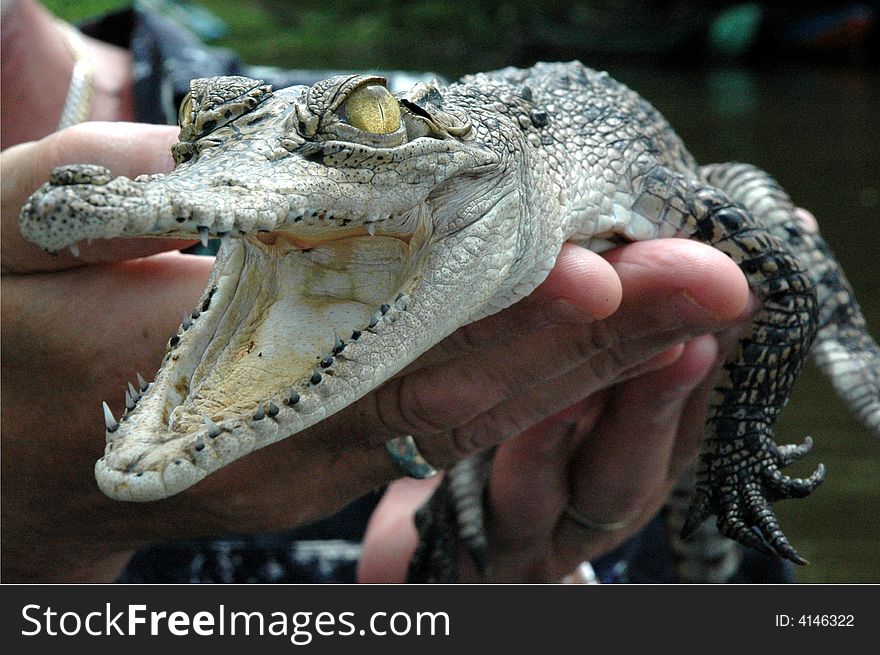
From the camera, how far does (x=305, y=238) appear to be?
150 centimetres

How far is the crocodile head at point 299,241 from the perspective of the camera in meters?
1.24

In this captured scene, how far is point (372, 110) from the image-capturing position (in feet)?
4.75

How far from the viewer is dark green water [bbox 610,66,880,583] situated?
12.6ft

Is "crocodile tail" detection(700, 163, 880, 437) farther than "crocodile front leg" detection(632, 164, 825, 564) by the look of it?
Yes

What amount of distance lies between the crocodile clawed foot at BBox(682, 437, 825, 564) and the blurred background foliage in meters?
8.78

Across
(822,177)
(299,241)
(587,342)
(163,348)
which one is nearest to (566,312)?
(587,342)

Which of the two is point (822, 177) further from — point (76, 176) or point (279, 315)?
point (76, 176)

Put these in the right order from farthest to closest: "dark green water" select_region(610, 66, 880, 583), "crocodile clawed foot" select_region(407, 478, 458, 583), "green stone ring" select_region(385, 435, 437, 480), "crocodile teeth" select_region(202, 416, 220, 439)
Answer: "dark green water" select_region(610, 66, 880, 583)
"crocodile clawed foot" select_region(407, 478, 458, 583)
"green stone ring" select_region(385, 435, 437, 480)
"crocodile teeth" select_region(202, 416, 220, 439)

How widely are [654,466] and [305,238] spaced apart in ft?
3.69

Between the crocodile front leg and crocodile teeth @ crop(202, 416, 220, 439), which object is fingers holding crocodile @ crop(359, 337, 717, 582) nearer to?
the crocodile front leg

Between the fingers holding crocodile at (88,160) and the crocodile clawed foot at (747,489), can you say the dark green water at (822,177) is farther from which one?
the fingers holding crocodile at (88,160)

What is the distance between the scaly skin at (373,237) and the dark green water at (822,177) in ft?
6.14

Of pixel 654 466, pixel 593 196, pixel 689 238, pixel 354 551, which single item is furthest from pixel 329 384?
pixel 354 551

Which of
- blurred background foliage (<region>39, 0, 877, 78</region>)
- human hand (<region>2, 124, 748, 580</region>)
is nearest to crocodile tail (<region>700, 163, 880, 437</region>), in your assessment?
human hand (<region>2, 124, 748, 580</region>)
